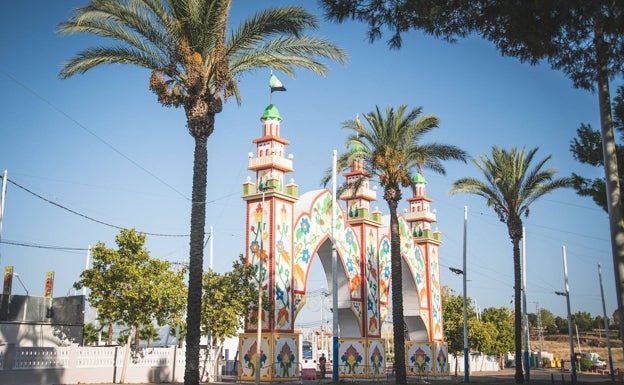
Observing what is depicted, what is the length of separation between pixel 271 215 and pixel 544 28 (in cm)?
2012

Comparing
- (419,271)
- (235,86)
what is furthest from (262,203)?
(419,271)

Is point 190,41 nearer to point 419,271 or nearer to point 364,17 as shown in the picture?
point 364,17

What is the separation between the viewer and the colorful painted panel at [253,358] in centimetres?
3159

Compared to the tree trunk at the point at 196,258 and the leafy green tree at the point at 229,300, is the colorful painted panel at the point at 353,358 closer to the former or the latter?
the leafy green tree at the point at 229,300

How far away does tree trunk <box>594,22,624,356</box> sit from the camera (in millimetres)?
15555

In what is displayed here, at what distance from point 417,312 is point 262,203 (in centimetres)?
1874

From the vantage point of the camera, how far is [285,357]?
32375mm

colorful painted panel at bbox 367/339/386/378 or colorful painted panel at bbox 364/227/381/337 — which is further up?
colorful painted panel at bbox 364/227/381/337

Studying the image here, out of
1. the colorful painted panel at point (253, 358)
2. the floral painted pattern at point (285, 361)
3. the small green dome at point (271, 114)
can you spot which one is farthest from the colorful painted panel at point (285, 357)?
the small green dome at point (271, 114)

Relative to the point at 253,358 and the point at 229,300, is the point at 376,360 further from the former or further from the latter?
the point at 229,300

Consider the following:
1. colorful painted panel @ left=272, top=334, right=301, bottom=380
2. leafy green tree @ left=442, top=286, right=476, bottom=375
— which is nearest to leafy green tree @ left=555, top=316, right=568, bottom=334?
leafy green tree @ left=442, top=286, right=476, bottom=375

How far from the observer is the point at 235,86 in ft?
65.2

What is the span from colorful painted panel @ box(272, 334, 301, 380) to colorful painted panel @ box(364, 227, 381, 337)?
7.92 meters

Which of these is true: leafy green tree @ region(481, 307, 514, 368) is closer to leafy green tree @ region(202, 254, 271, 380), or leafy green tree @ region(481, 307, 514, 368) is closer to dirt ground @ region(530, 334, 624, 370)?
dirt ground @ region(530, 334, 624, 370)
